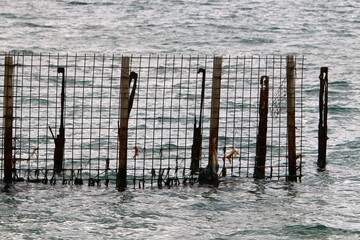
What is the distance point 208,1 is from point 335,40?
16.1 meters

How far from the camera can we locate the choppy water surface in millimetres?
15780

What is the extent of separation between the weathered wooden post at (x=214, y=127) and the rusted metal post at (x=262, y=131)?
3.40 feet

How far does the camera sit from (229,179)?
18.2 m

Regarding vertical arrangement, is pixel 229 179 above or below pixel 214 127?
below

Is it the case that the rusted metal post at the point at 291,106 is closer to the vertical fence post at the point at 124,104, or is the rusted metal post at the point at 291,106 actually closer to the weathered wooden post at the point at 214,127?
the weathered wooden post at the point at 214,127

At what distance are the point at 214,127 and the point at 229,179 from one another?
1.78 metres

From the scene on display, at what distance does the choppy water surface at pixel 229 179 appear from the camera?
1578cm

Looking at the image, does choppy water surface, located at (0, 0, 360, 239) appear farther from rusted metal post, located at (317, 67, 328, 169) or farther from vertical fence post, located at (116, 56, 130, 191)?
vertical fence post, located at (116, 56, 130, 191)

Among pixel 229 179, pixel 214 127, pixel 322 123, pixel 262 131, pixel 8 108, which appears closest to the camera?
pixel 8 108

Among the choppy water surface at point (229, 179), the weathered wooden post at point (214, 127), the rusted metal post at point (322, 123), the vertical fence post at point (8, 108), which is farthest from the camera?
the rusted metal post at point (322, 123)

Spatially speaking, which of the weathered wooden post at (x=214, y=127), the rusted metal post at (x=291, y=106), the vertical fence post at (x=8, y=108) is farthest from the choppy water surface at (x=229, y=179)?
the rusted metal post at (x=291, y=106)

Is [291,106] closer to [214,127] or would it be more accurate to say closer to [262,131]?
[262,131]

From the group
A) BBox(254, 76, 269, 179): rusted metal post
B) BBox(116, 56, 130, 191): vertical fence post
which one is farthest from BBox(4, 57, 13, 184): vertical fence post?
BBox(254, 76, 269, 179): rusted metal post

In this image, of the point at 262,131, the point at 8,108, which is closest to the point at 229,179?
the point at 262,131
